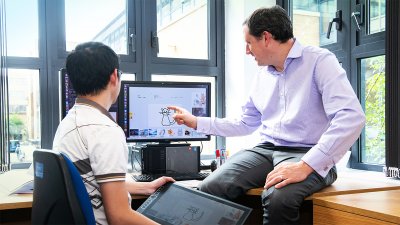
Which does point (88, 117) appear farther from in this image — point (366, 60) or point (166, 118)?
point (366, 60)

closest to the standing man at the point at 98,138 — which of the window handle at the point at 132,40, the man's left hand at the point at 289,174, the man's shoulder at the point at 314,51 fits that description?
the man's left hand at the point at 289,174

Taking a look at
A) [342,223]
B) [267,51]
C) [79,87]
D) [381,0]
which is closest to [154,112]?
[267,51]

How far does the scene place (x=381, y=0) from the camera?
2332mm

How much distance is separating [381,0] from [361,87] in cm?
50

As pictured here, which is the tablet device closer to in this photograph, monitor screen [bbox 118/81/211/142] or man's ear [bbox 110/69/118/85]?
man's ear [bbox 110/69/118/85]

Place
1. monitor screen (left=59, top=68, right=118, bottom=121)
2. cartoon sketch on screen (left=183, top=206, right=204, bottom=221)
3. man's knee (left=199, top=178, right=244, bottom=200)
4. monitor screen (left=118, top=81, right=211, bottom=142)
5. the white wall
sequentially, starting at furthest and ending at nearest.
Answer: the white wall
monitor screen (left=118, top=81, right=211, bottom=142)
monitor screen (left=59, top=68, right=118, bottom=121)
man's knee (left=199, top=178, right=244, bottom=200)
cartoon sketch on screen (left=183, top=206, right=204, bottom=221)

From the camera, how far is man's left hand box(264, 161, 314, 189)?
1.50 metres

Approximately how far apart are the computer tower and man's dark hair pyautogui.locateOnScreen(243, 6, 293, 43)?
0.72 meters

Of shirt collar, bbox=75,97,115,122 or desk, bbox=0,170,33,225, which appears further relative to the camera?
desk, bbox=0,170,33,225

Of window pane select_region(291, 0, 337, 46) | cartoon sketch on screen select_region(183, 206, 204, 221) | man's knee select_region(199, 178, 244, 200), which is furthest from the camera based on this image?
window pane select_region(291, 0, 337, 46)

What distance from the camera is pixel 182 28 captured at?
3.11 m

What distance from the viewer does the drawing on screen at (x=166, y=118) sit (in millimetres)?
2242

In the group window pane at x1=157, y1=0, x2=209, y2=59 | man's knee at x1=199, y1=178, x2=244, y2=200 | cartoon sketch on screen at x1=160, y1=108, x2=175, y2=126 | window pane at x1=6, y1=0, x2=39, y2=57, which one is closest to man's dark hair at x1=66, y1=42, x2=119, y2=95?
man's knee at x1=199, y1=178, x2=244, y2=200

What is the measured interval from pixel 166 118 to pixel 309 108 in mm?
820
